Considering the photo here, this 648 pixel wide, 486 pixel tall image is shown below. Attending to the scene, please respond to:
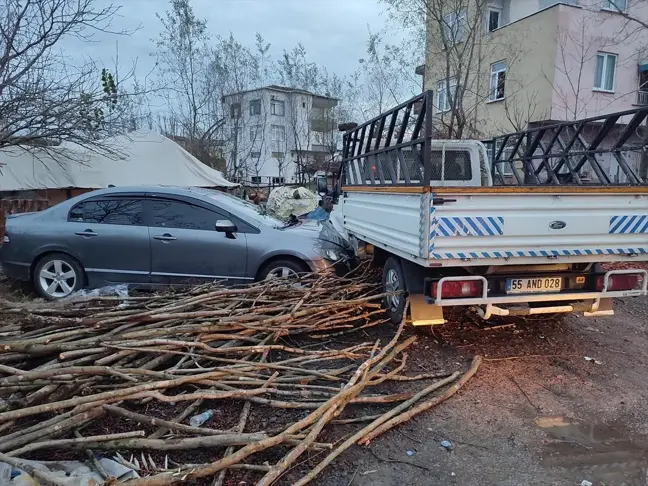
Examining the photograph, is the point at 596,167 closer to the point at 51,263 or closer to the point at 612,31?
Result: the point at 51,263

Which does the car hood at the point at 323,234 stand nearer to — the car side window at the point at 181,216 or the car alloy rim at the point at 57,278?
the car side window at the point at 181,216

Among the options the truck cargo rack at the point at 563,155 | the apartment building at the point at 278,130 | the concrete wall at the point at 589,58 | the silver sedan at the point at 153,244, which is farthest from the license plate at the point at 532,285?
the apartment building at the point at 278,130

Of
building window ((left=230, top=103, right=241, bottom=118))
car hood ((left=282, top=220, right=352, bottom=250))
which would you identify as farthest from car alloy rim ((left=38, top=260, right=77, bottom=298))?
building window ((left=230, top=103, right=241, bottom=118))

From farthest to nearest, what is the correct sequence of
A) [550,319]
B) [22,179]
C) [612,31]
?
[612,31] → [22,179] → [550,319]

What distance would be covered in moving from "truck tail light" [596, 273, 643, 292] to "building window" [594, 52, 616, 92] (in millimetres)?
14962

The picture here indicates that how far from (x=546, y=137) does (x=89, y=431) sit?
7377 mm

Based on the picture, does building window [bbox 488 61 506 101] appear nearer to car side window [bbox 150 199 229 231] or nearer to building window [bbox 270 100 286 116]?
car side window [bbox 150 199 229 231]

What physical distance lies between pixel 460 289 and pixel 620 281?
5.54ft

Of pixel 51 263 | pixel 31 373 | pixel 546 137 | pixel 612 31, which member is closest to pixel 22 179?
pixel 51 263

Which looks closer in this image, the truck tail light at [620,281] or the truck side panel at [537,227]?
the truck side panel at [537,227]

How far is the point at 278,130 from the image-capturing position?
30.8 meters

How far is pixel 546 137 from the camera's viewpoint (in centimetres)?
733

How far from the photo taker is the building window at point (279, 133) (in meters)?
30.4

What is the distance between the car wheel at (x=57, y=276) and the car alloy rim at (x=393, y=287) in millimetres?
4267
